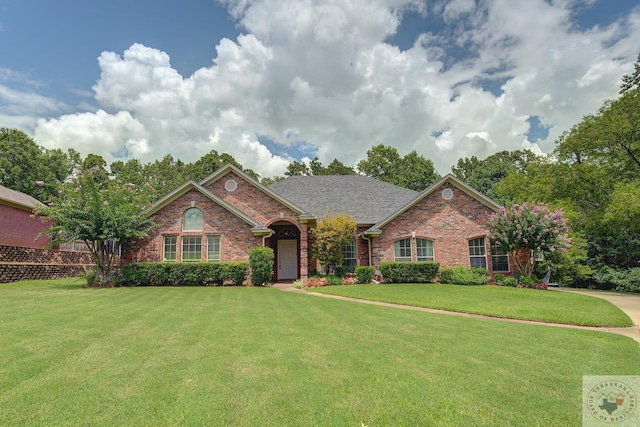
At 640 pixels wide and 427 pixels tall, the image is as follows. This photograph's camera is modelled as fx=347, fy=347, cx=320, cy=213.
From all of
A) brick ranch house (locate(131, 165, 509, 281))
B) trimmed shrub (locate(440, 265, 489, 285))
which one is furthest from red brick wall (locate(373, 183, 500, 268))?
trimmed shrub (locate(440, 265, 489, 285))

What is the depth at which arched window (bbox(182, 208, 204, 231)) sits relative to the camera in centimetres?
1834

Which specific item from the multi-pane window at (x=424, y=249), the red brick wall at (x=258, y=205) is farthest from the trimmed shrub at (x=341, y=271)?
the multi-pane window at (x=424, y=249)

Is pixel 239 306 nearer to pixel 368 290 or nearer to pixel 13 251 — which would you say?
pixel 368 290

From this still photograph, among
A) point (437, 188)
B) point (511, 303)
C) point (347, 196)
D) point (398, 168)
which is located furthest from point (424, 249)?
point (398, 168)

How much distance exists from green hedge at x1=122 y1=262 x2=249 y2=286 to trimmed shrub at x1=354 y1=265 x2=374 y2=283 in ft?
19.7

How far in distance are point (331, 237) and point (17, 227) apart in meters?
19.6

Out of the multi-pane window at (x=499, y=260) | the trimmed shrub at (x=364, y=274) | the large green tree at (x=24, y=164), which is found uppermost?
the large green tree at (x=24, y=164)

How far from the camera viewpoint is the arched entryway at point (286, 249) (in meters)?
21.2

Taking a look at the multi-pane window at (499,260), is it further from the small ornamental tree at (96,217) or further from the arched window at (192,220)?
the small ornamental tree at (96,217)

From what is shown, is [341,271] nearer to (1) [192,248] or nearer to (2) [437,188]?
(2) [437,188]

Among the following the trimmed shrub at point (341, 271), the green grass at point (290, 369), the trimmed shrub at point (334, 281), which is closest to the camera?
the green grass at point (290, 369)

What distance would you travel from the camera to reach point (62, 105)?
19.7m

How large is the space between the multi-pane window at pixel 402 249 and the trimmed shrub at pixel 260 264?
739cm

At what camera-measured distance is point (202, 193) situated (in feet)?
60.4
